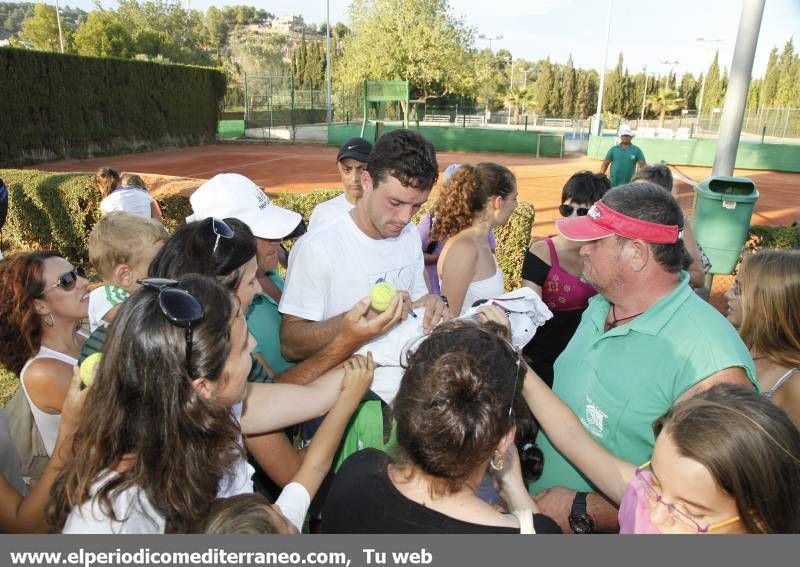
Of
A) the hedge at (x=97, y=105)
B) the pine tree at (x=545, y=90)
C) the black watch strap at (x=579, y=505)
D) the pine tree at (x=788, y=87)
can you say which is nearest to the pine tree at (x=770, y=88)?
the pine tree at (x=788, y=87)

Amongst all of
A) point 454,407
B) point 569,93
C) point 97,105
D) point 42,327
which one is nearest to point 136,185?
point 42,327

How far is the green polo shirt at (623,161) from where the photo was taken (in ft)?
42.6

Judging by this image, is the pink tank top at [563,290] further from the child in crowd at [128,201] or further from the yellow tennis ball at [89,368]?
the child in crowd at [128,201]

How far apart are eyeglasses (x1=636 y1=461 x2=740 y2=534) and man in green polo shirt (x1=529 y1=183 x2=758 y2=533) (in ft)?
1.44

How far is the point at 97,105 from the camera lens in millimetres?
28359

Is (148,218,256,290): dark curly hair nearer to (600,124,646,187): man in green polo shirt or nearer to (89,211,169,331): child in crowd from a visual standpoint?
(89,211,169,331): child in crowd

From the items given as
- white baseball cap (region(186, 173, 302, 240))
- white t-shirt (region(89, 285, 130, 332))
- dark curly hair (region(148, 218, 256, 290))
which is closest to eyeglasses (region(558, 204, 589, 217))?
white baseball cap (region(186, 173, 302, 240))

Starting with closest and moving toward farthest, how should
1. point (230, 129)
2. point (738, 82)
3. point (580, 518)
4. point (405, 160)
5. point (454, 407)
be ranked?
point (454, 407)
point (580, 518)
point (405, 160)
point (738, 82)
point (230, 129)

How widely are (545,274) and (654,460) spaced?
184cm

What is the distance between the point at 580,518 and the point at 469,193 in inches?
78.2

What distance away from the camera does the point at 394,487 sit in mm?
1538

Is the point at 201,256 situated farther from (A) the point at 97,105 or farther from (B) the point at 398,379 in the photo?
(A) the point at 97,105

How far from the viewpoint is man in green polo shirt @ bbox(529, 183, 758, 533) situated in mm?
1992
